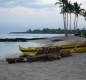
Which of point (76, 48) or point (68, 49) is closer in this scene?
point (68, 49)

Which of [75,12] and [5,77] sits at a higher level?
[75,12]

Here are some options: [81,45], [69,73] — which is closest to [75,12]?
[81,45]

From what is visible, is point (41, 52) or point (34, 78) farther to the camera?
point (41, 52)

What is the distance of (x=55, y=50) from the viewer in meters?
21.8

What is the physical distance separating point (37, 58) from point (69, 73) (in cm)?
627

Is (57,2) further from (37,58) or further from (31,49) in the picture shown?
(37,58)

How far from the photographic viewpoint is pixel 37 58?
18719mm

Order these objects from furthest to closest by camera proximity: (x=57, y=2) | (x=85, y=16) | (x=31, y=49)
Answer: (x=85, y=16) → (x=57, y=2) → (x=31, y=49)

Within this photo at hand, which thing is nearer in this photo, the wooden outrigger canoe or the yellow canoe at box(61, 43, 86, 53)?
the wooden outrigger canoe

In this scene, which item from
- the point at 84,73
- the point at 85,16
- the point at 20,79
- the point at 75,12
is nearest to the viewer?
the point at 20,79

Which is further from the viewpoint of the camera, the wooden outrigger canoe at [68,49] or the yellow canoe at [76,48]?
the yellow canoe at [76,48]

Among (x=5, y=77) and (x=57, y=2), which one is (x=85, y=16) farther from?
(x=5, y=77)

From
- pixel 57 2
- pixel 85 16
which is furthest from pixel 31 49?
pixel 85 16

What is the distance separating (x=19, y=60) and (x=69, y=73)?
6439 millimetres
